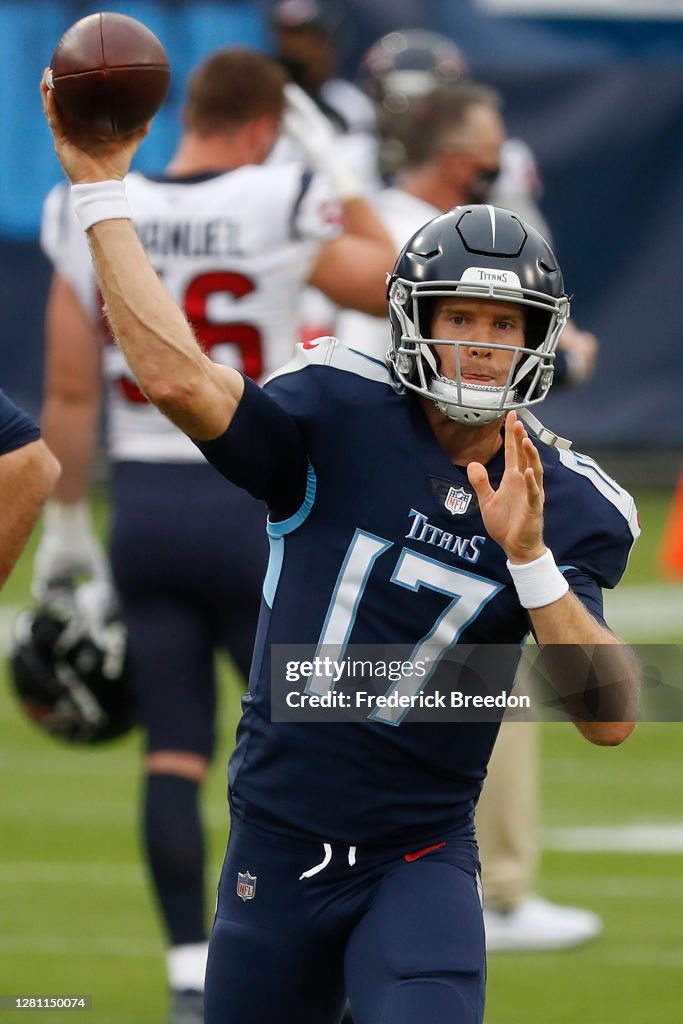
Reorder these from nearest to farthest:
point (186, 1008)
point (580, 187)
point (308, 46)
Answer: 1. point (186, 1008)
2. point (308, 46)
3. point (580, 187)

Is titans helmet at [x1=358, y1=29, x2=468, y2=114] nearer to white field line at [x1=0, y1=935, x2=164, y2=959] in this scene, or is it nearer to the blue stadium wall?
the blue stadium wall

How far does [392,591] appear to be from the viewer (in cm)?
320

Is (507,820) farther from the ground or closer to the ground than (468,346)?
closer to the ground

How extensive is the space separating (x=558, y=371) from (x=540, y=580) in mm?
1996

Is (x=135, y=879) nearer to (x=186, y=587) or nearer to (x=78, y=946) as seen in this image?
(x=78, y=946)

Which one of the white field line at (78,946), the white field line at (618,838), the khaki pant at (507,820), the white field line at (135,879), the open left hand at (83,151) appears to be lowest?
the white field line at (78,946)

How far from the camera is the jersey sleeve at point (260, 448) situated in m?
3.04

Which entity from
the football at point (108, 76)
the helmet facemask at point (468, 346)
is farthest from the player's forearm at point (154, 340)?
the helmet facemask at point (468, 346)

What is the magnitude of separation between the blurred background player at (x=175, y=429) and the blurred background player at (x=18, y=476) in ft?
3.70

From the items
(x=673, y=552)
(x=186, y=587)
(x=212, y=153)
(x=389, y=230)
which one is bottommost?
(x=673, y=552)

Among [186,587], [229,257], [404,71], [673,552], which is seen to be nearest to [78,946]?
[186,587]

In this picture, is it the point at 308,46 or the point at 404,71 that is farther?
the point at 308,46

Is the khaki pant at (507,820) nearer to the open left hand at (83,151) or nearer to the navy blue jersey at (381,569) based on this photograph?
the navy blue jersey at (381,569)

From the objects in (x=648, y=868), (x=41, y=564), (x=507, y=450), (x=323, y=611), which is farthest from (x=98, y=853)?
(x=507, y=450)
